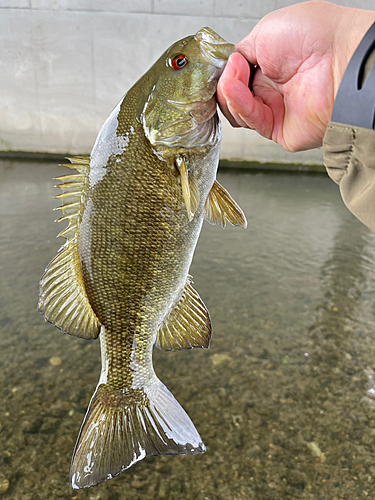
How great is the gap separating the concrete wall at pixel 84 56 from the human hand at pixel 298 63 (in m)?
5.40

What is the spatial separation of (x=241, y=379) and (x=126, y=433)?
48.2 inches

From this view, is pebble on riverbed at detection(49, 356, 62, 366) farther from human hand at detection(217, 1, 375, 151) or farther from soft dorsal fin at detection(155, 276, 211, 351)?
human hand at detection(217, 1, 375, 151)

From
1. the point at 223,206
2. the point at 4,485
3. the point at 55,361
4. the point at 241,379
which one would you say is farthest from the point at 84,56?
the point at 4,485

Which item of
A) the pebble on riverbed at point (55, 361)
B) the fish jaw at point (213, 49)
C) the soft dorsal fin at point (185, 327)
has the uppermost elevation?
the fish jaw at point (213, 49)

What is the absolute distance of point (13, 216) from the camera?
423cm

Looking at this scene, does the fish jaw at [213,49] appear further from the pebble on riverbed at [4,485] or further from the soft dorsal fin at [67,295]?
the pebble on riverbed at [4,485]

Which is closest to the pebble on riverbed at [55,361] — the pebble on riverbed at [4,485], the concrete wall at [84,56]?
the pebble on riverbed at [4,485]

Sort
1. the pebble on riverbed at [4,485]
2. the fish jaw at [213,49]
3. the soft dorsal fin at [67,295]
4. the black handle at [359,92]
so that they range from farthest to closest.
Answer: the pebble on riverbed at [4,485]
the soft dorsal fin at [67,295]
the fish jaw at [213,49]
the black handle at [359,92]

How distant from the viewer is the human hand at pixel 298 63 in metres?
1.02

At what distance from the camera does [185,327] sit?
130 cm

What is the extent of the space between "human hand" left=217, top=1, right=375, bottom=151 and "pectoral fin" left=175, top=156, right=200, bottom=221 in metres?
0.19

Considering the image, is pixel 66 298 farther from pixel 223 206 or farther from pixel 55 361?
pixel 55 361

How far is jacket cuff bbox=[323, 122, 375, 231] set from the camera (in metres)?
0.93

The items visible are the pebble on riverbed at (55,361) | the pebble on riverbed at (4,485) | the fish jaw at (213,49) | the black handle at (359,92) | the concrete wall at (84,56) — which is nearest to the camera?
the black handle at (359,92)
